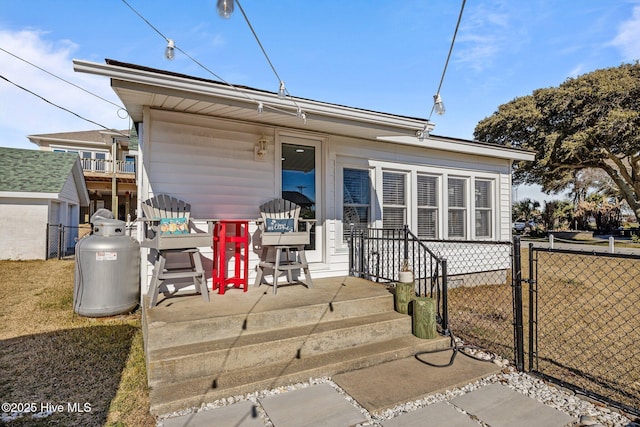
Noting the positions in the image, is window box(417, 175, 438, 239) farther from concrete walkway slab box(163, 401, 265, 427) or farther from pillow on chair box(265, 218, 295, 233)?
concrete walkway slab box(163, 401, 265, 427)

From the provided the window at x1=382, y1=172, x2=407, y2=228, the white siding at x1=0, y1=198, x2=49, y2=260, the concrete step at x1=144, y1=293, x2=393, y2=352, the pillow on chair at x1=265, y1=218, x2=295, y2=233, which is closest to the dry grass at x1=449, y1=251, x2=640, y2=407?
the concrete step at x1=144, y1=293, x2=393, y2=352

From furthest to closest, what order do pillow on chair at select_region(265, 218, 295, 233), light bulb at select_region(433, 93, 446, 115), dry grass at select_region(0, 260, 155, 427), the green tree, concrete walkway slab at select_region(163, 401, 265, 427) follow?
the green tree → pillow on chair at select_region(265, 218, 295, 233) → light bulb at select_region(433, 93, 446, 115) → dry grass at select_region(0, 260, 155, 427) → concrete walkway slab at select_region(163, 401, 265, 427)

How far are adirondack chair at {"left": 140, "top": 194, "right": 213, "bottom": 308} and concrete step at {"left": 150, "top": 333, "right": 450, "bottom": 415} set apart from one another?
109 centimetres

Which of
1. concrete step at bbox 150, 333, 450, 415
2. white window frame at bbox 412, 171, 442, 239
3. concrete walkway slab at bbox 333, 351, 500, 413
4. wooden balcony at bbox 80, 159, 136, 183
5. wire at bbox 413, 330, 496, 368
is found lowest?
concrete walkway slab at bbox 333, 351, 500, 413

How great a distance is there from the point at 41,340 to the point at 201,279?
66.8 inches

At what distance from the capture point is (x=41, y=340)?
3334mm

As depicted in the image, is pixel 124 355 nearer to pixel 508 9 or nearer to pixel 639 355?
pixel 639 355

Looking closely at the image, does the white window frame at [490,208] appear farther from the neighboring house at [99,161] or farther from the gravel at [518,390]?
the neighboring house at [99,161]

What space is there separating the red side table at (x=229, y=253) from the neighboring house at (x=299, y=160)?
0.23 metres

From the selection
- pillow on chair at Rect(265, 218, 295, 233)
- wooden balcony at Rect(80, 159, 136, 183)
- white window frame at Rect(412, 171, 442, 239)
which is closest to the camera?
pillow on chair at Rect(265, 218, 295, 233)

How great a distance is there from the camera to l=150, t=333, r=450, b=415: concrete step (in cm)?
224

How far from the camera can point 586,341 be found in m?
3.80

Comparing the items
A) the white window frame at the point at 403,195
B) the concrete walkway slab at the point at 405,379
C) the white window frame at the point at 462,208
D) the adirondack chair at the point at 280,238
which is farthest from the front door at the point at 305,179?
the white window frame at the point at 462,208

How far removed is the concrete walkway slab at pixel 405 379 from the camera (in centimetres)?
238
